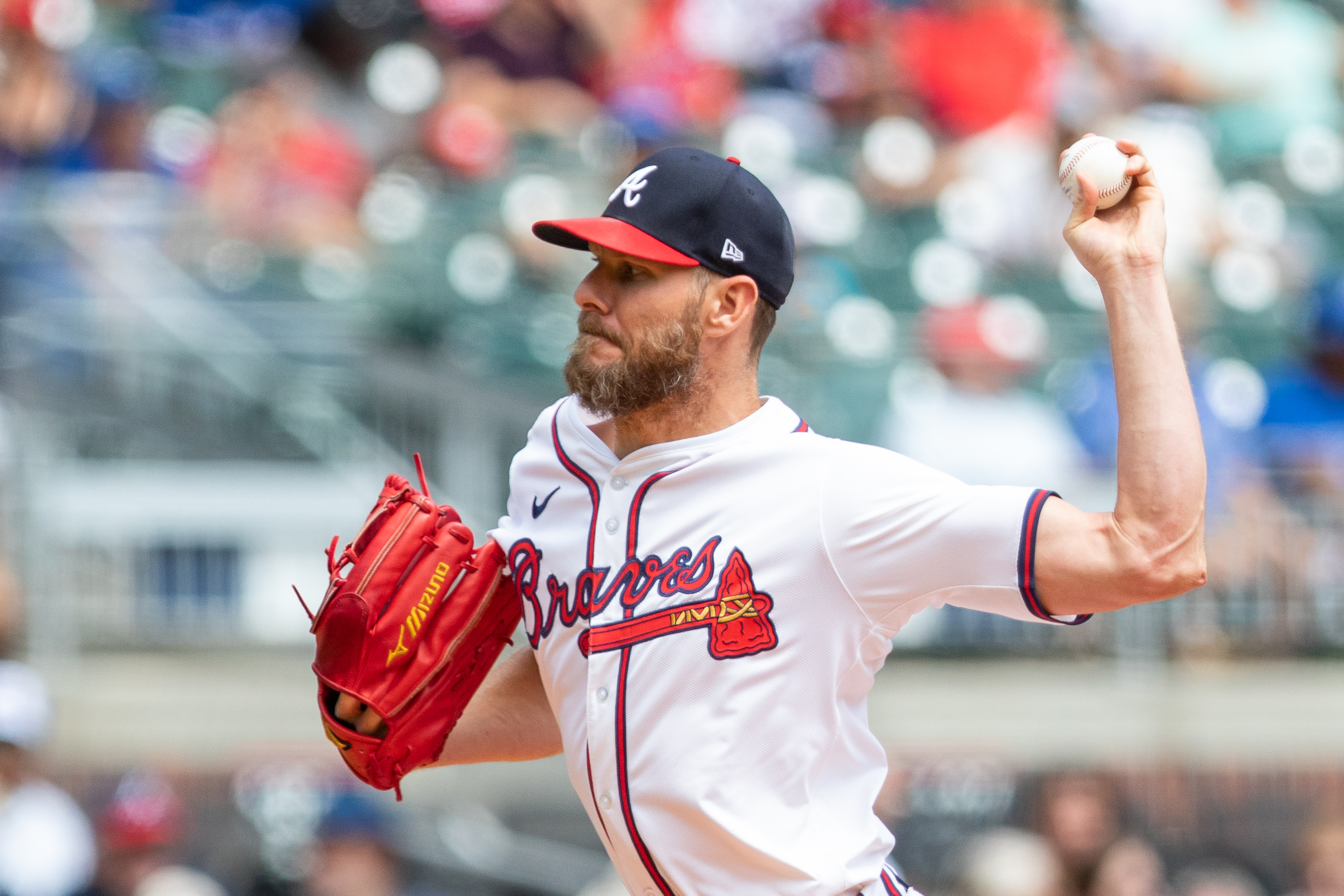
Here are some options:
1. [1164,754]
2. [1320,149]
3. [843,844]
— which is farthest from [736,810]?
[1320,149]

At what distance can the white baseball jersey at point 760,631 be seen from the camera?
6.72 feet

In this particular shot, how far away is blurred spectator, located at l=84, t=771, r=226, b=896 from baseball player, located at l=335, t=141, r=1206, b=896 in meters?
3.21

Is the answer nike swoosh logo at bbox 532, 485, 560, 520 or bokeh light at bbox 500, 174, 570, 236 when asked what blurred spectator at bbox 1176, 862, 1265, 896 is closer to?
bokeh light at bbox 500, 174, 570, 236

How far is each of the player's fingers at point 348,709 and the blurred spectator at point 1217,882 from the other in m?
3.82

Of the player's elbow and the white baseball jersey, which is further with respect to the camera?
the white baseball jersey

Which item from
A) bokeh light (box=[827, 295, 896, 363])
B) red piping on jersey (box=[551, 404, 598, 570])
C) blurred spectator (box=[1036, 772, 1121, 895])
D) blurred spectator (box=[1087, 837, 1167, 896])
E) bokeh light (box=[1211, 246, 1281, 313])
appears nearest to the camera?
red piping on jersey (box=[551, 404, 598, 570])

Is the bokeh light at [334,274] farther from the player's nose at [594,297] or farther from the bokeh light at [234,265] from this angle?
the player's nose at [594,297]

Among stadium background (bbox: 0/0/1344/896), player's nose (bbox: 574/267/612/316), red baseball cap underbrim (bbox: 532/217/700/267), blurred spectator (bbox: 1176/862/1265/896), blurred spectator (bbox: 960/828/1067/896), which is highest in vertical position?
red baseball cap underbrim (bbox: 532/217/700/267)

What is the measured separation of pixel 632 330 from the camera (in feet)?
7.08

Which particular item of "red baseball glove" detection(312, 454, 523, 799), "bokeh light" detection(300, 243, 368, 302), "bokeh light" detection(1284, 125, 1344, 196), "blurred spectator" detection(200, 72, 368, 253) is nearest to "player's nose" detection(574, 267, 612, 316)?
"red baseball glove" detection(312, 454, 523, 799)

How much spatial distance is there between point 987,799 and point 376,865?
2.15 metres

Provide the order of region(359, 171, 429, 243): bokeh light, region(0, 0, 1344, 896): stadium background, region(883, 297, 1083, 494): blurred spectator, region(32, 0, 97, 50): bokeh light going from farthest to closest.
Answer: region(32, 0, 97, 50): bokeh light → region(359, 171, 429, 243): bokeh light → region(883, 297, 1083, 494): blurred spectator → region(0, 0, 1344, 896): stadium background

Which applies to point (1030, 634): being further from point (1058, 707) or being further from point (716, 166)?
point (716, 166)

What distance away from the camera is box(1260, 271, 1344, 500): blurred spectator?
6086 mm
